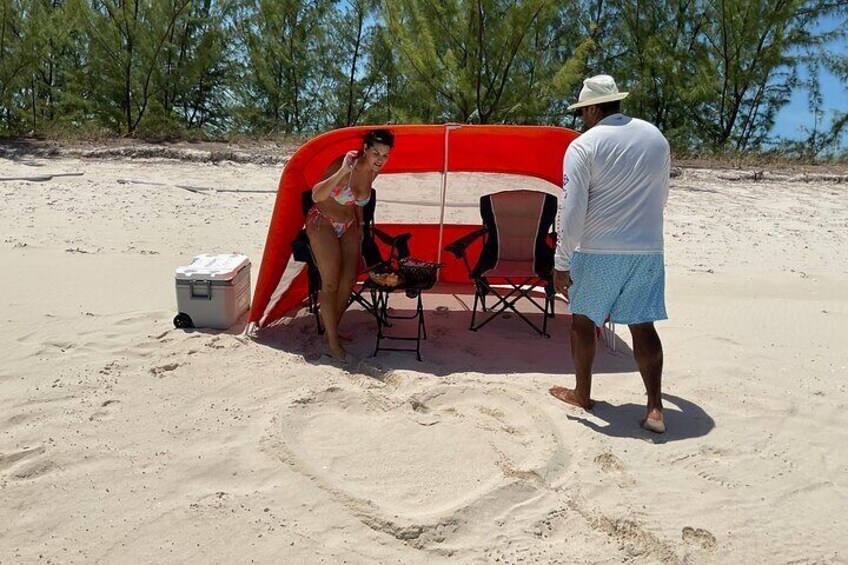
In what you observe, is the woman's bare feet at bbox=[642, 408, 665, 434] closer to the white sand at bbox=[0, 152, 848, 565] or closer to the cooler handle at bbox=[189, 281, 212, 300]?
the white sand at bbox=[0, 152, 848, 565]

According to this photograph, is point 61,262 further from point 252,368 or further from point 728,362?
point 728,362

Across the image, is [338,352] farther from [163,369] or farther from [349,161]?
[349,161]

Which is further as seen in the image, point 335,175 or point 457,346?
point 457,346

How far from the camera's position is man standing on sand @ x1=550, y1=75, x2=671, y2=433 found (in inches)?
141

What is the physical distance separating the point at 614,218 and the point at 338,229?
1984 mm

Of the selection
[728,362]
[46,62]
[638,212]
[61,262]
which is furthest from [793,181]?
[46,62]

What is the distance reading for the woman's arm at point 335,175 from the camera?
4617mm

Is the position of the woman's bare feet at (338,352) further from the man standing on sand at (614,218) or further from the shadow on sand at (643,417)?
the man standing on sand at (614,218)

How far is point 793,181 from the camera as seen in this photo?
12172 mm

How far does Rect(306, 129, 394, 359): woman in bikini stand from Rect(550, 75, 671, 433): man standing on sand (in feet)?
4.87

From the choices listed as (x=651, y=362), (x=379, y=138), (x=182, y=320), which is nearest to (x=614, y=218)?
(x=651, y=362)

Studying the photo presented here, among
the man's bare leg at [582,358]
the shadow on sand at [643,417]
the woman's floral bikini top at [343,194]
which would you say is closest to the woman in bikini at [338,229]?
the woman's floral bikini top at [343,194]

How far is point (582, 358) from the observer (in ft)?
13.3

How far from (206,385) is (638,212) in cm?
255
